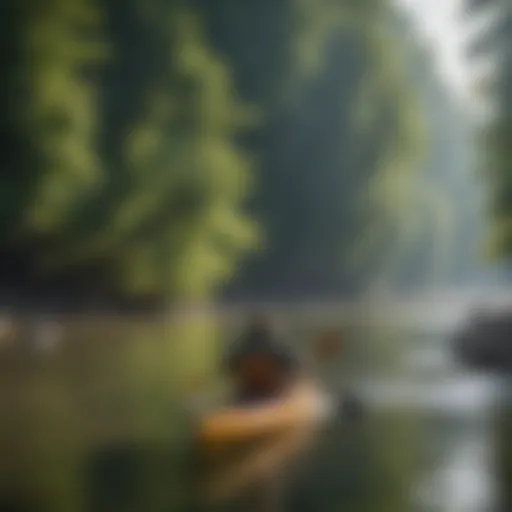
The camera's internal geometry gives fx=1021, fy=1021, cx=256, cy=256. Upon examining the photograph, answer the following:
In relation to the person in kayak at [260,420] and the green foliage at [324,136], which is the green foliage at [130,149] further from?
the person in kayak at [260,420]

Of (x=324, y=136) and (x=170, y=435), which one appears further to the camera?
(x=324, y=136)

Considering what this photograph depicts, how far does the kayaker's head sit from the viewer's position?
1.91 metres

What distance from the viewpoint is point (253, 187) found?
224cm

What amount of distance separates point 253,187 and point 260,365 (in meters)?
0.47

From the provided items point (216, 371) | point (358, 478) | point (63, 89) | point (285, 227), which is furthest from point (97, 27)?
point (358, 478)

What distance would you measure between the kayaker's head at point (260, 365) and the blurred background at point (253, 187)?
14 cm

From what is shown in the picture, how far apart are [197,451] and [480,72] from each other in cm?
108

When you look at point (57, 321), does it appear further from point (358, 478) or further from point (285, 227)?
point (358, 478)

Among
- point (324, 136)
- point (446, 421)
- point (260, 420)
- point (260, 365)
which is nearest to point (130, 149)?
point (324, 136)

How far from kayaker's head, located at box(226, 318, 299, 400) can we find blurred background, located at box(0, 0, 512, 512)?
0.14 meters

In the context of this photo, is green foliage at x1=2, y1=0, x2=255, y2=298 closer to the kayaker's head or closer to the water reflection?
the water reflection

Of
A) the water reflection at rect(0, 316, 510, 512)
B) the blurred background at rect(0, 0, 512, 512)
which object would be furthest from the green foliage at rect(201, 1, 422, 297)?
the water reflection at rect(0, 316, 510, 512)

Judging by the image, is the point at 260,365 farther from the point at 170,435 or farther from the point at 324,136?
the point at 324,136

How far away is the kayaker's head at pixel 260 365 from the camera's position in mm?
1909
